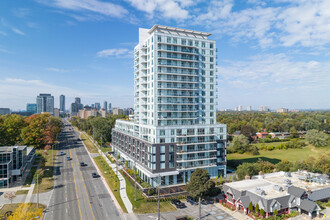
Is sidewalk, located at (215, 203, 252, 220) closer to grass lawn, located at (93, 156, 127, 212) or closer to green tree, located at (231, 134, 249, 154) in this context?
grass lawn, located at (93, 156, 127, 212)

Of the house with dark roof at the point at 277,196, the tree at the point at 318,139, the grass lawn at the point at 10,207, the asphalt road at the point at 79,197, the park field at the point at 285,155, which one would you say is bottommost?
the park field at the point at 285,155

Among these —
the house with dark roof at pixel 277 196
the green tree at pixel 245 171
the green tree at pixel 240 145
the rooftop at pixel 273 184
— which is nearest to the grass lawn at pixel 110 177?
the house with dark roof at pixel 277 196

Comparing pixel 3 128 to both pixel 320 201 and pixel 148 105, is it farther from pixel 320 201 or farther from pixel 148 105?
pixel 320 201

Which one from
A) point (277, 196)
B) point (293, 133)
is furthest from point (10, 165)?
point (293, 133)

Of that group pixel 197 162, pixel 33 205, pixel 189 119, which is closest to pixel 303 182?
pixel 197 162

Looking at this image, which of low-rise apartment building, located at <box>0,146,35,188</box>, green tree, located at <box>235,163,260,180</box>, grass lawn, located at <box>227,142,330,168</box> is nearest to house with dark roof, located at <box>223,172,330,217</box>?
green tree, located at <box>235,163,260,180</box>

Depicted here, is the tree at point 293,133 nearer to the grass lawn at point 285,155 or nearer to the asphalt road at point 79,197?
the grass lawn at point 285,155

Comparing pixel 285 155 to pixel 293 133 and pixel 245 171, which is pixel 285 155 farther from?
pixel 245 171
